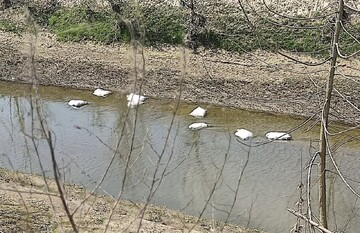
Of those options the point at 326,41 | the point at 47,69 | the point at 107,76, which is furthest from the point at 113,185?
the point at 326,41

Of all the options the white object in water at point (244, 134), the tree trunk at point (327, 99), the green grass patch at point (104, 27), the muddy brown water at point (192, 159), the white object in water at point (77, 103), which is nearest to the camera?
the tree trunk at point (327, 99)

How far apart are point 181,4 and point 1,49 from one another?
17.6 ft

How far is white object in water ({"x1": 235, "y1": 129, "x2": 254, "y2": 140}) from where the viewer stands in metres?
10.9

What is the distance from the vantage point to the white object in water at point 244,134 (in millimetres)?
10906

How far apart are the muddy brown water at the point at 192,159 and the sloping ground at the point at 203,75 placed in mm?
514

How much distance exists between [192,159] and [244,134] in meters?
1.40

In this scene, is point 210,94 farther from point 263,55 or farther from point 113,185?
point 113,185

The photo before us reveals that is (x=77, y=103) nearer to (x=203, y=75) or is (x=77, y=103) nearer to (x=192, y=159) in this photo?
(x=203, y=75)

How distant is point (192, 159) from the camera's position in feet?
33.2

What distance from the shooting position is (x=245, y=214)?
8.59 m

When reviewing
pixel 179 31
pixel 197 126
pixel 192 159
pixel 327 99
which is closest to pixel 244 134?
pixel 197 126

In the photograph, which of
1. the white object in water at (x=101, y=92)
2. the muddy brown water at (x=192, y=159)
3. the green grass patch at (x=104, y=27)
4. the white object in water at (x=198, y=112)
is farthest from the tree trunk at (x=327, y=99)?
the green grass patch at (x=104, y=27)

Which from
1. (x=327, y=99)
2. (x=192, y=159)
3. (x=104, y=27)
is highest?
(x=327, y=99)

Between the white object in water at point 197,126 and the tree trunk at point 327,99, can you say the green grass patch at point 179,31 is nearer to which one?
the white object in water at point 197,126
